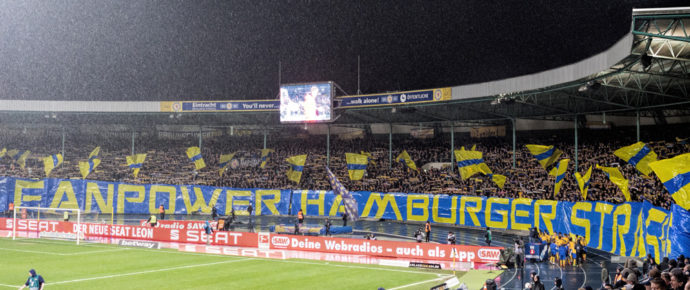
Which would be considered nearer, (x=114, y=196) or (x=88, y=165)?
(x=114, y=196)

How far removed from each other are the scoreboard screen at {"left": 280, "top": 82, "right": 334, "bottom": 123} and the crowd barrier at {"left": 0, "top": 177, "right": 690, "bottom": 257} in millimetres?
6400

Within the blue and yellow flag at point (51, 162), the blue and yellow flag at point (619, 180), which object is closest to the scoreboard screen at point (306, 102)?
the blue and yellow flag at point (619, 180)

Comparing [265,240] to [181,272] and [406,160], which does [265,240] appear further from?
[406,160]

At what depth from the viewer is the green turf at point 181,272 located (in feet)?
77.7

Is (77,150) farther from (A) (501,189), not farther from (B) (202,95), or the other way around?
(A) (501,189)

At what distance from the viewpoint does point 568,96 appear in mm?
37375

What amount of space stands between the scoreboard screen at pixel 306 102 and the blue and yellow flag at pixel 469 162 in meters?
11.5

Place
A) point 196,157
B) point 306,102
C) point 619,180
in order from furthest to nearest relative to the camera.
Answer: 1. point 196,157
2. point 306,102
3. point 619,180

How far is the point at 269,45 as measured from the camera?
71875 mm

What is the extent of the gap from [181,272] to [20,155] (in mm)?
43782

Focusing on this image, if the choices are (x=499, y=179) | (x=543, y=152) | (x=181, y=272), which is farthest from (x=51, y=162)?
(x=543, y=152)

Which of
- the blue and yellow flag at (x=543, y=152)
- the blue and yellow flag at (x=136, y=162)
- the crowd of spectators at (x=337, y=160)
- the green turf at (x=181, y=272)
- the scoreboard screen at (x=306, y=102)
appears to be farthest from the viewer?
the blue and yellow flag at (x=136, y=162)

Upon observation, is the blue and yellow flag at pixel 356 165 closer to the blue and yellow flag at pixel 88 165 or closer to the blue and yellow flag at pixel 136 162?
the blue and yellow flag at pixel 136 162

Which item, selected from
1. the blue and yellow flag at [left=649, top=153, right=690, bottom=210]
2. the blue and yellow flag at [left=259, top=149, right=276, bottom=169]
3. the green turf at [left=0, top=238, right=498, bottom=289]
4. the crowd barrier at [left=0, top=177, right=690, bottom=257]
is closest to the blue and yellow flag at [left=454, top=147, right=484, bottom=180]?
the crowd barrier at [left=0, top=177, right=690, bottom=257]
